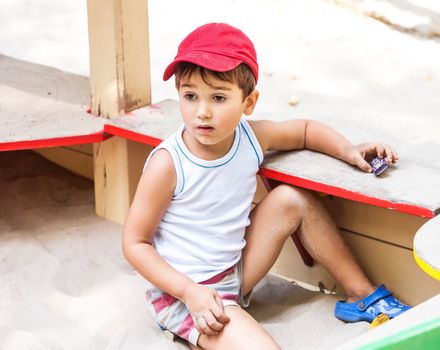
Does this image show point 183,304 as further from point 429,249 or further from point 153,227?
point 429,249

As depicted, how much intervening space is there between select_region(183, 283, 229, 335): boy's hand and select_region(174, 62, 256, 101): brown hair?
1.56 feet

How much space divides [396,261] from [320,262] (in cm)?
20

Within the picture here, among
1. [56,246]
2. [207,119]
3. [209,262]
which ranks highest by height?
[207,119]

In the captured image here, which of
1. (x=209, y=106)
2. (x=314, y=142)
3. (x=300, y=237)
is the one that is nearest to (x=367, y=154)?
(x=314, y=142)

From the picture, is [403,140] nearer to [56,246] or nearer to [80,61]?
[56,246]

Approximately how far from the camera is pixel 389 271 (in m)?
2.12

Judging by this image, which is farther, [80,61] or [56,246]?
[80,61]

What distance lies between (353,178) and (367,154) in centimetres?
12

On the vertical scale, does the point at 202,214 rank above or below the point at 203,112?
below

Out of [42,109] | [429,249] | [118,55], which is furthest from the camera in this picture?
[42,109]

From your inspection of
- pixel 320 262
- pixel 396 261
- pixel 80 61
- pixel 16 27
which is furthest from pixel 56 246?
pixel 16 27

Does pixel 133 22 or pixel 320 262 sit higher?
pixel 133 22

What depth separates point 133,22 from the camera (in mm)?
2449

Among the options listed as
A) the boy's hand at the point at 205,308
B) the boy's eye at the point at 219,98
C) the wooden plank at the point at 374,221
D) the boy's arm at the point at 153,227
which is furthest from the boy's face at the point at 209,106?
the wooden plank at the point at 374,221
